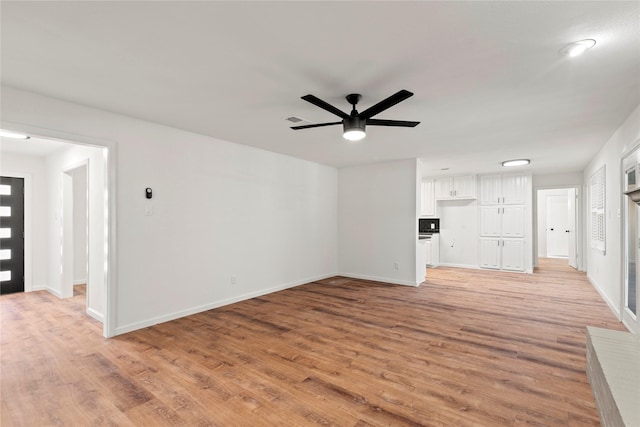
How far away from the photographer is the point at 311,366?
269 centimetres

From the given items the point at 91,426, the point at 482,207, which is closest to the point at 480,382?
the point at 91,426

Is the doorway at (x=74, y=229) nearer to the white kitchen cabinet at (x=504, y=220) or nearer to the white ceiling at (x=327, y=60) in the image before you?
the white ceiling at (x=327, y=60)

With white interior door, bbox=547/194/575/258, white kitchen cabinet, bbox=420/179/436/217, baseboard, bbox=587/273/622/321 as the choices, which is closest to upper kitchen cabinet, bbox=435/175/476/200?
white kitchen cabinet, bbox=420/179/436/217

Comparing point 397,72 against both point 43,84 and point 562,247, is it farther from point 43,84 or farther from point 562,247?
point 562,247

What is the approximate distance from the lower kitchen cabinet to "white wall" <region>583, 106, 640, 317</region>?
2.16 m

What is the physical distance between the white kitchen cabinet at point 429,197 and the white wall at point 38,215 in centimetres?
866

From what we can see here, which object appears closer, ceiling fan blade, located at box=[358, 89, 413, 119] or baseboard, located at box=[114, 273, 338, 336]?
ceiling fan blade, located at box=[358, 89, 413, 119]

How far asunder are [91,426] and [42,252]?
5.39 metres

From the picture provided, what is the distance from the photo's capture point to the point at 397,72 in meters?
2.41

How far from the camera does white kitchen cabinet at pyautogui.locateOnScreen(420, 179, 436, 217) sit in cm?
853

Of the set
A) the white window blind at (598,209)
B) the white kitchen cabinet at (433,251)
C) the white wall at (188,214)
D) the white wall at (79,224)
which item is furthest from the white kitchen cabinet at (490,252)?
the white wall at (79,224)

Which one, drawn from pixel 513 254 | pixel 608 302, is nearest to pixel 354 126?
pixel 608 302

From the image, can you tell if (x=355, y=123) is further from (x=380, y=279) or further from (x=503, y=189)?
(x=503, y=189)

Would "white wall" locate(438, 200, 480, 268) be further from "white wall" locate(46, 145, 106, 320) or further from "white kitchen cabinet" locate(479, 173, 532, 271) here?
"white wall" locate(46, 145, 106, 320)
